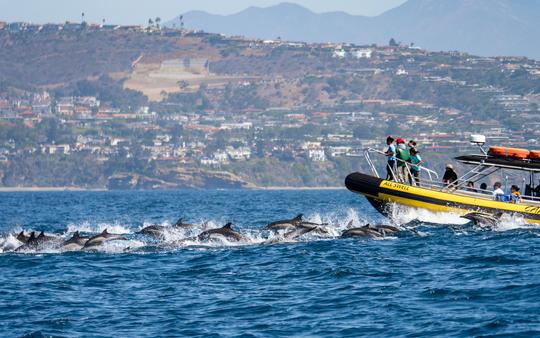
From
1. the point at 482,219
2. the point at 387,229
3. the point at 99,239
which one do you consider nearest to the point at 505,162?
the point at 482,219

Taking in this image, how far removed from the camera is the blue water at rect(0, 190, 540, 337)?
23.5m

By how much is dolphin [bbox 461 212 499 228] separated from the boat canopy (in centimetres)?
241

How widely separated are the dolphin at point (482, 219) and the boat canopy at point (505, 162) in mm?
2413

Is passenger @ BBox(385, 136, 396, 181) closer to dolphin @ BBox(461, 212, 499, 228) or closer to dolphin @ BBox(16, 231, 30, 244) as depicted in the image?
dolphin @ BBox(461, 212, 499, 228)

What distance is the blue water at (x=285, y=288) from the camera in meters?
23.5

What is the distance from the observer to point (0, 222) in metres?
63.9

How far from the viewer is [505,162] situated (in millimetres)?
40344

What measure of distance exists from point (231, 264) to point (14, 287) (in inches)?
240

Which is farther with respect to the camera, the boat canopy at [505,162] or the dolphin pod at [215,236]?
the boat canopy at [505,162]

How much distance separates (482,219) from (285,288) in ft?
42.0

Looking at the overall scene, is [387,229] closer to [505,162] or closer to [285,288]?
[505,162]

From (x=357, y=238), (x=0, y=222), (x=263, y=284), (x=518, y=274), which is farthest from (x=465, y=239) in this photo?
(x=0, y=222)

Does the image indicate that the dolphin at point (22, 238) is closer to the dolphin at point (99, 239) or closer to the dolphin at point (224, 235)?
the dolphin at point (99, 239)

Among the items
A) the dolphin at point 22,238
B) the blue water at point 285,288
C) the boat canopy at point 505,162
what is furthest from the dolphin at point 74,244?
the boat canopy at point 505,162
